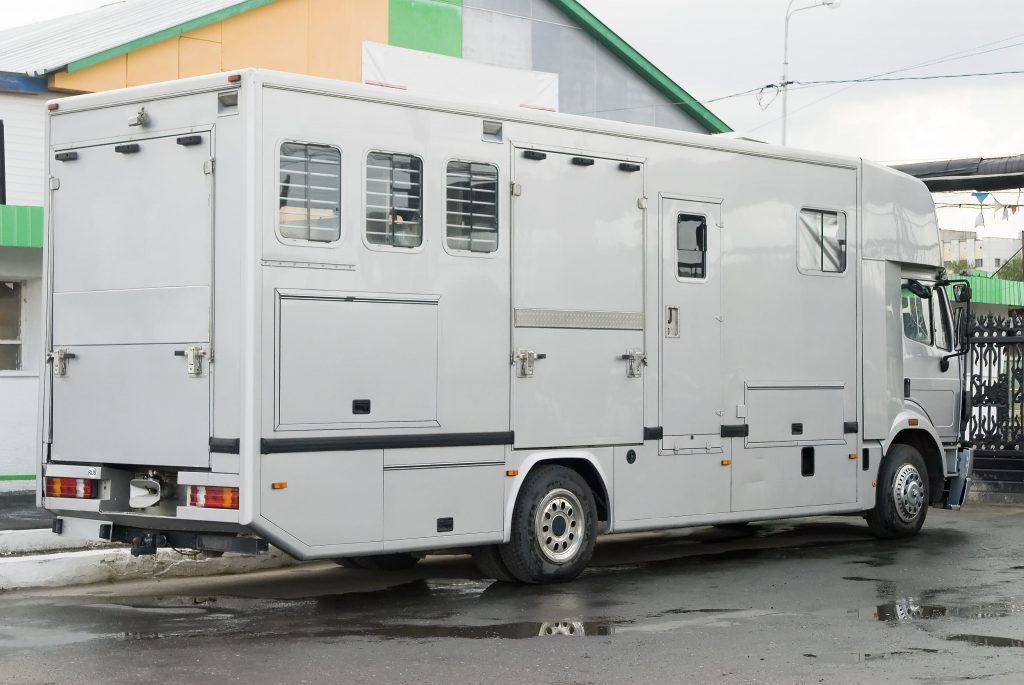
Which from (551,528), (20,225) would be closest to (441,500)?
(551,528)

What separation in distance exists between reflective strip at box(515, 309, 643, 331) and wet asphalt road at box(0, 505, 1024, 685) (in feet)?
6.50

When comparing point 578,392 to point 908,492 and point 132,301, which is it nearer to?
point 132,301

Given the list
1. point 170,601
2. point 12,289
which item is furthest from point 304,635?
point 12,289

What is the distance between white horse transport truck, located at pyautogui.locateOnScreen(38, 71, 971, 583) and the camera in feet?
29.8

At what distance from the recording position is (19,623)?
29.9 ft

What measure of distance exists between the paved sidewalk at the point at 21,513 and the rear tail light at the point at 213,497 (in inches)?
148

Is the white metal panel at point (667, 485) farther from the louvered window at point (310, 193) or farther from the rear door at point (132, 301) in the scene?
the rear door at point (132, 301)

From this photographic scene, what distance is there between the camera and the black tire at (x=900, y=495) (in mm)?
13586

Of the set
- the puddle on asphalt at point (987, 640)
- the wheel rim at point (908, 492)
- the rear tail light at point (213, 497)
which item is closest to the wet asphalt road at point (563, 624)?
the puddle on asphalt at point (987, 640)

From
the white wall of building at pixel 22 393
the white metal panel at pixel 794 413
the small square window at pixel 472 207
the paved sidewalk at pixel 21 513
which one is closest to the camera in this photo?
the small square window at pixel 472 207

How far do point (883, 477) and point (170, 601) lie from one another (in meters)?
6.96

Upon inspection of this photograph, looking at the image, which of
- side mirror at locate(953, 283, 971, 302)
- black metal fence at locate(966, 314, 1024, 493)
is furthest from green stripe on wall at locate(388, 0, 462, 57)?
side mirror at locate(953, 283, 971, 302)

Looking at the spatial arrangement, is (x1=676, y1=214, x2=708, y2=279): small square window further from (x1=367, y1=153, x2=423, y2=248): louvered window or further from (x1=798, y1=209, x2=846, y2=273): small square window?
(x1=367, y1=153, x2=423, y2=248): louvered window

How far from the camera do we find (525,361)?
34.5 ft
